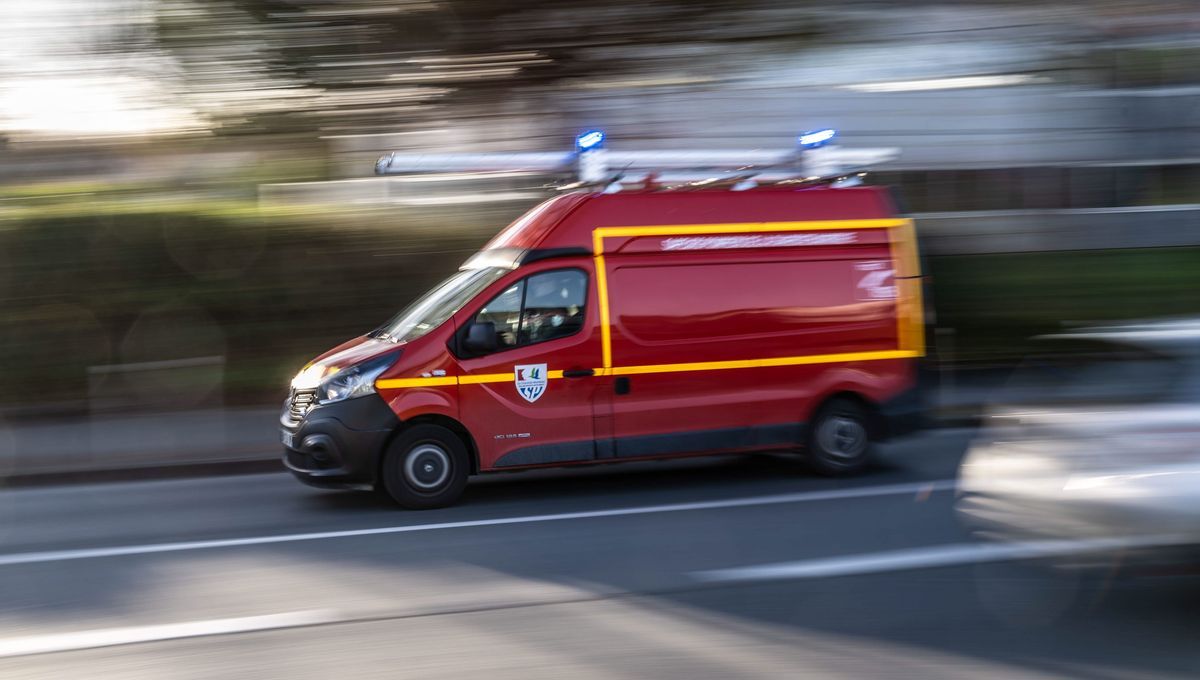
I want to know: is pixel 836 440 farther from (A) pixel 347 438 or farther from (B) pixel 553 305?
(A) pixel 347 438

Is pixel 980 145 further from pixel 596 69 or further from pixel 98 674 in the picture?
pixel 98 674

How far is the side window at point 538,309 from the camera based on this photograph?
27.1ft

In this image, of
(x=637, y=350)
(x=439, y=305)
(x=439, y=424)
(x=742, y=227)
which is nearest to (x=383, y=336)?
(x=439, y=305)

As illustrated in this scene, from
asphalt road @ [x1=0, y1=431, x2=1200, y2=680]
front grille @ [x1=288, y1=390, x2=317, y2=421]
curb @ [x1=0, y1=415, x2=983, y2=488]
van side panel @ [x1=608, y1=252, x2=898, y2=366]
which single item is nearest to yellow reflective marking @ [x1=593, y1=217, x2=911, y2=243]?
van side panel @ [x1=608, y1=252, x2=898, y2=366]

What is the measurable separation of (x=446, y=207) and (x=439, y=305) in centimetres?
542

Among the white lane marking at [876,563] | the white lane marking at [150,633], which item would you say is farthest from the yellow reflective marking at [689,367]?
the white lane marking at [150,633]

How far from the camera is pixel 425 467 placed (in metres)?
8.19

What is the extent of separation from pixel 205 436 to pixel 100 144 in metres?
3.79


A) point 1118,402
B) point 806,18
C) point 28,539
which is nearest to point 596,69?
point 806,18

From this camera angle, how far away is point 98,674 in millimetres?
5031

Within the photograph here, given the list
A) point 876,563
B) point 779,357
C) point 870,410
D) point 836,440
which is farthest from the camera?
point 870,410

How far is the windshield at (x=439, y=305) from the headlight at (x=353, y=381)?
0.29 metres

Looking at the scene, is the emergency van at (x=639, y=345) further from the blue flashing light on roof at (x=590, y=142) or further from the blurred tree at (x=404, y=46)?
the blurred tree at (x=404, y=46)

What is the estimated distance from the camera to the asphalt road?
4992 mm
